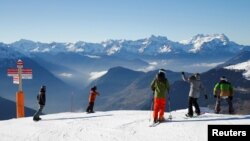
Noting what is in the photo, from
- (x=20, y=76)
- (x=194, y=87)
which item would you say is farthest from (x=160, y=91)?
(x=20, y=76)

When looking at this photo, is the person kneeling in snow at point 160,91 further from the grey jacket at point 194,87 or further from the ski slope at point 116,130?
the grey jacket at point 194,87

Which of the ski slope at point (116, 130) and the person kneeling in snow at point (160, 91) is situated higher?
the person kneeling in snow at point (160, 91)

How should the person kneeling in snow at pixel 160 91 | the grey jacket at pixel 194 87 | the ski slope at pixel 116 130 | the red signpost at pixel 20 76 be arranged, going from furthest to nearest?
the red signpost at pixel 20 76
the grey jacket at pixel 194 87
the person kneeling in snow at pixel 160 91
the ski slope at pixel 116 130

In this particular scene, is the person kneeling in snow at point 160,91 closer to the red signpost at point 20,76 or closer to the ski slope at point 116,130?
the ski slope at point 116,130

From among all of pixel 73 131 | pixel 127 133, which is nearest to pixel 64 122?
pixel 73 131

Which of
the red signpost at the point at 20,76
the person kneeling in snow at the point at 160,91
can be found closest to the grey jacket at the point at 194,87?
the person kneeling in snow at the point at 160,91

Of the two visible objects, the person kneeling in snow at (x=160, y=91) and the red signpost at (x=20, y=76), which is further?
the red signpost at (x=20, y=76)

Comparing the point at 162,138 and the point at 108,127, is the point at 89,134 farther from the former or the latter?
the point at 162,138

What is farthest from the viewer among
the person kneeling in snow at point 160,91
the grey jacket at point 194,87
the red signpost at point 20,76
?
the red signpost at point 20,76

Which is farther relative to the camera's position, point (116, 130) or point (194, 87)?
point (194, 87)

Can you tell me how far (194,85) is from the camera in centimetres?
2031

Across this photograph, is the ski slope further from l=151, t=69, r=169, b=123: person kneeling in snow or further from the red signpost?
the red signpost

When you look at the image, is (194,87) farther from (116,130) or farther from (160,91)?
(116,130)

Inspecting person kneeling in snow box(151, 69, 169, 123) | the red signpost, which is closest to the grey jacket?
person kneeling in snow box(151, 69, 169, 123)
